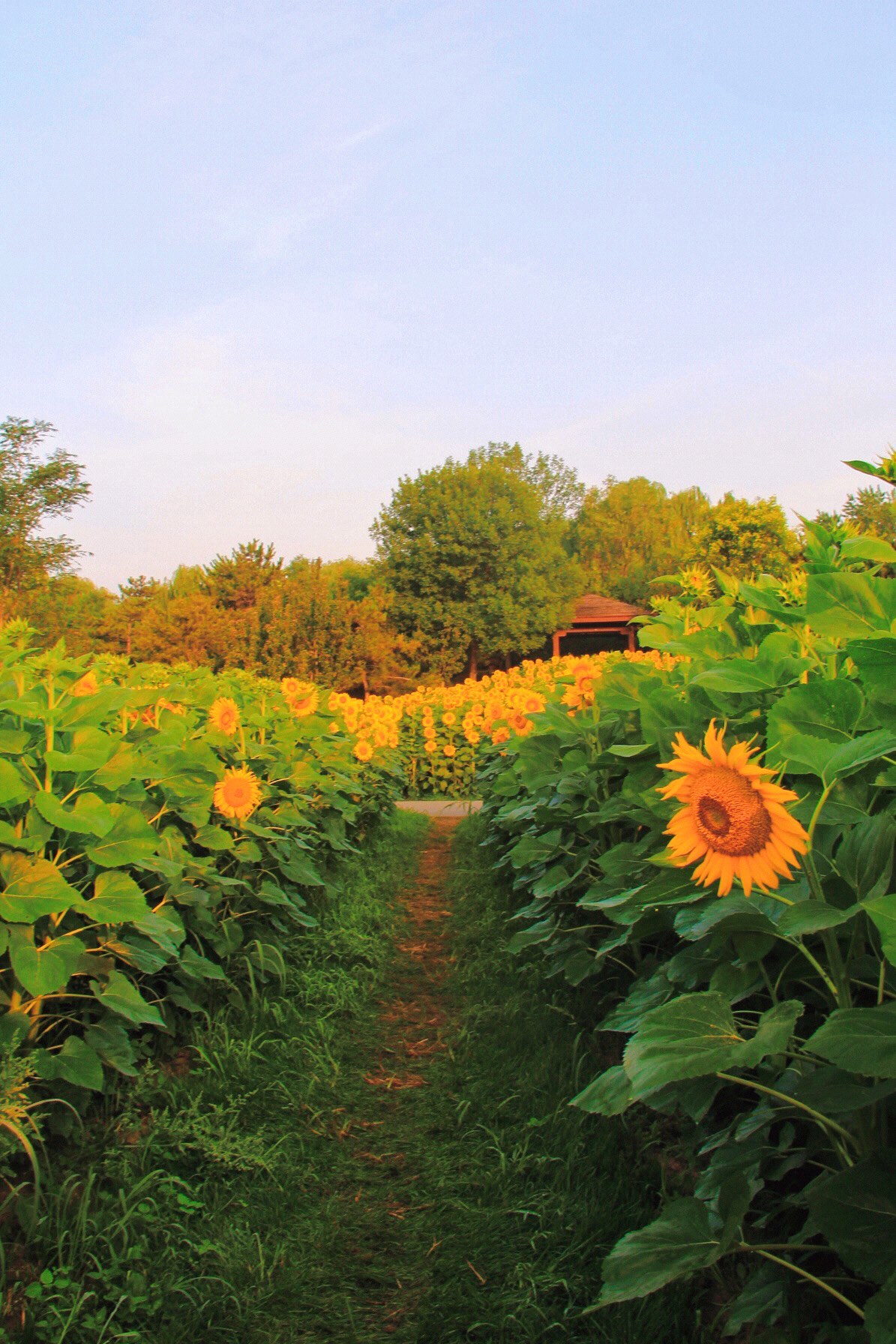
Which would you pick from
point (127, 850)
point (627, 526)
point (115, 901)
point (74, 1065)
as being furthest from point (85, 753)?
point (627, 526)

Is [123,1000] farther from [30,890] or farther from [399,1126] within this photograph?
[399,1126]

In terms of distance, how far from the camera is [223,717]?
3.70 metres

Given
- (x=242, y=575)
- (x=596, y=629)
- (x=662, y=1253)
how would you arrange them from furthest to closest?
(x=596, y=629) < (x=242, y=575) < (x=662, y=1253)

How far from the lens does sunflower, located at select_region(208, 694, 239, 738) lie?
12.1ft

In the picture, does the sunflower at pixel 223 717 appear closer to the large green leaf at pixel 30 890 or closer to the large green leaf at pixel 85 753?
the large green leaf at pixel 85 753

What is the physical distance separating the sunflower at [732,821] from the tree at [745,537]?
92.1ft

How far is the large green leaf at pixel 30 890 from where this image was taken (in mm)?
2066

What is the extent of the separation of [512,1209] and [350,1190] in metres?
0.54

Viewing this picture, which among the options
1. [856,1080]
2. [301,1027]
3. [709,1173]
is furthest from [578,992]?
[856,1080]

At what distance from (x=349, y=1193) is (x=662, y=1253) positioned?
173 cm

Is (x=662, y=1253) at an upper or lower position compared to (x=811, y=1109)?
lower

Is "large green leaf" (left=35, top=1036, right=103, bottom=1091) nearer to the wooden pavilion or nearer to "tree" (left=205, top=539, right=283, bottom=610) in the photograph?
"tree" (left=205, top=539, right=283, bottom=610)

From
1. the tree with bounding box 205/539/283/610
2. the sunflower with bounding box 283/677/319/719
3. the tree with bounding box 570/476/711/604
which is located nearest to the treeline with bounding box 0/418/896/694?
the tree with bounding box 205/539/283/610

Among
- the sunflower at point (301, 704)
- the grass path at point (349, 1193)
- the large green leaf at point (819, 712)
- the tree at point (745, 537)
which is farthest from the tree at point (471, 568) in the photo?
the large green leaf at point (819, 712)
